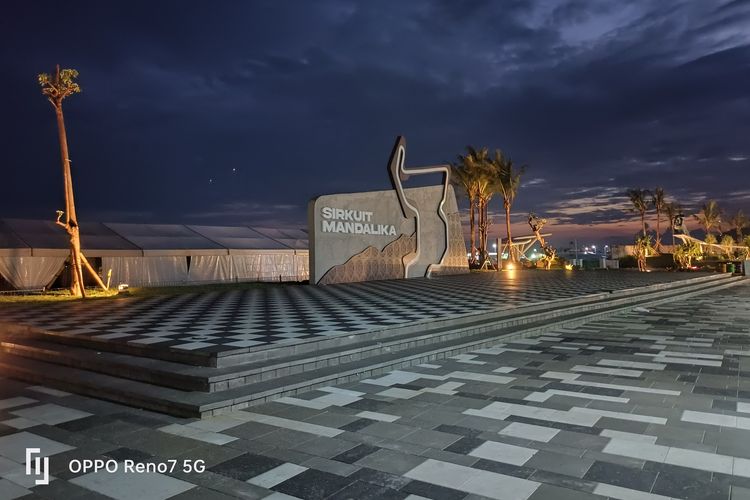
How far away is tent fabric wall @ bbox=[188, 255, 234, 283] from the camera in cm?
2512

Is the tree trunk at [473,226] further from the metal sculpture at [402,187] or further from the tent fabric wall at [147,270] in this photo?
the tent fabric wall at [147,270]

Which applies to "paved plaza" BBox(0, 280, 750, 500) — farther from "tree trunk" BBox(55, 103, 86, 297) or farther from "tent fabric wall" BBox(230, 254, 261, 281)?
"tent fabric wall" BBox(230, 254, 261, 281)

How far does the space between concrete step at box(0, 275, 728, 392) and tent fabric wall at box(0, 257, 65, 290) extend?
13.7m

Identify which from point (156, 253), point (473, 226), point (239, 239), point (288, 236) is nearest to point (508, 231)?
point (473, 226)

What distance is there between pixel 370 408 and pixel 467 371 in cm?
218

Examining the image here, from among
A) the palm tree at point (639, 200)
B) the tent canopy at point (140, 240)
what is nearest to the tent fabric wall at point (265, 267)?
the tent canopy at point (140, 240)

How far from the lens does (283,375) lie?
614cm

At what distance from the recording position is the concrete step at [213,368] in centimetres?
557

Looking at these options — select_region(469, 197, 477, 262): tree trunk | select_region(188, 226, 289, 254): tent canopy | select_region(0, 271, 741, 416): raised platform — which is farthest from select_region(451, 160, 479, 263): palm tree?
select_region(0, 271, 741, 416): raised platform

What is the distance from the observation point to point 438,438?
427cm

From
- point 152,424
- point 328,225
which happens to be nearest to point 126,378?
point 152,424

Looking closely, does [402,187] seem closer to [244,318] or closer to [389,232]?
[389,232]

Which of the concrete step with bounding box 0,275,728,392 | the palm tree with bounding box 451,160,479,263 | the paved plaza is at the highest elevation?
the palm tree with bounding box 451,160,479,263

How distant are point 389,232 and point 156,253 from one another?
1093 cm
